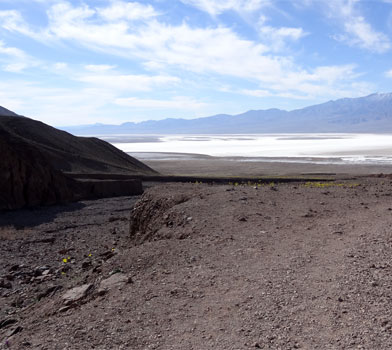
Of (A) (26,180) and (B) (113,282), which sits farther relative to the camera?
(A) (26,180)

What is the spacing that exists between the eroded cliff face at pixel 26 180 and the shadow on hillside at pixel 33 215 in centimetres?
66

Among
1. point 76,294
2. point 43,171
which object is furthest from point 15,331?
point 43,171

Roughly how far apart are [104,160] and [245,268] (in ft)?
120

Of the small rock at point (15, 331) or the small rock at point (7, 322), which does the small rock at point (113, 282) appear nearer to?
the small rock at point (15, 331)

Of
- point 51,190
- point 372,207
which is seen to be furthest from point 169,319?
point 51,190

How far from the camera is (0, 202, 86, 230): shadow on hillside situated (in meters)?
18.5

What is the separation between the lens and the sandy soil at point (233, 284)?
4699mm

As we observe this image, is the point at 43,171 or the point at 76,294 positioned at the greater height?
the point at 43,171

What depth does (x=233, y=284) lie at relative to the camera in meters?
5.88

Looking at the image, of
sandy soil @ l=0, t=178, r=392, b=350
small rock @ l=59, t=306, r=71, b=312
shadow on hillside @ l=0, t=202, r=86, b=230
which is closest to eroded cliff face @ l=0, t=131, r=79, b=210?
shadow on hillside @ l=0, t=202, r=86, b=230

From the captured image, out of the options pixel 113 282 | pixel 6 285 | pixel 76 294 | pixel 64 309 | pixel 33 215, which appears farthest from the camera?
pixel 33 215

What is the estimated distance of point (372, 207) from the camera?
384 inches

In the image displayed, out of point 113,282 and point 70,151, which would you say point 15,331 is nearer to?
point 113,282

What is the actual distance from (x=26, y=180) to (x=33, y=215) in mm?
3008
